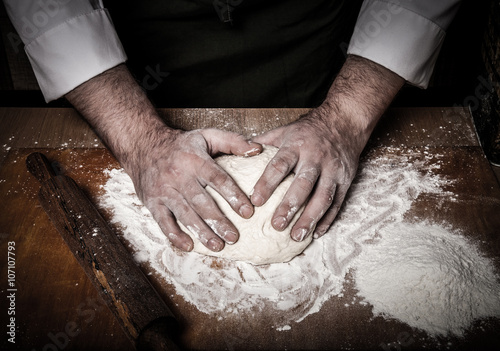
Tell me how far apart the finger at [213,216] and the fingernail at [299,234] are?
17 cm

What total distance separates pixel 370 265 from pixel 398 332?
214 mm

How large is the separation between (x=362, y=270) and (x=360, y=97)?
654 mm

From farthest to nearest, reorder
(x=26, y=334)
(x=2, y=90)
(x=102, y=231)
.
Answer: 1. (x=2, y=90)
2. (x=102, y=231)
3. (x=26, y=334)

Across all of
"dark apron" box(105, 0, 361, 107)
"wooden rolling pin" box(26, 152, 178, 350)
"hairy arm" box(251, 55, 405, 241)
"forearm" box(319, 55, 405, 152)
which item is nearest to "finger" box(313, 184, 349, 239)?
"hairy arm" box(251, 55, 405, 241)

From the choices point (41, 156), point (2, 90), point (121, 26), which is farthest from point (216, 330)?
point (2, 90)

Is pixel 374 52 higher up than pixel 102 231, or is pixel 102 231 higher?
pixel 374 52

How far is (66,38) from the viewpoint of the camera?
4.47ft

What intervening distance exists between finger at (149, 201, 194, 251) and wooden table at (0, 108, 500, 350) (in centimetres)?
13

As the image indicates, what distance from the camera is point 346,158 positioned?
129cm

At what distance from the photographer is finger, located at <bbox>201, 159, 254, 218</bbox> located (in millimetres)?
1107

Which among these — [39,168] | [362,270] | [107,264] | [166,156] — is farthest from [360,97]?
[39,168]

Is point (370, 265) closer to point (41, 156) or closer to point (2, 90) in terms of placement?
point (41, 156)

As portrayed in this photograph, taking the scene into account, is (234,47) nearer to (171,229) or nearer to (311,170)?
(311,170)

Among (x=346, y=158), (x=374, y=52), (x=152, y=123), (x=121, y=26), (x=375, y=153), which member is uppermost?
(x=121, y=26)
